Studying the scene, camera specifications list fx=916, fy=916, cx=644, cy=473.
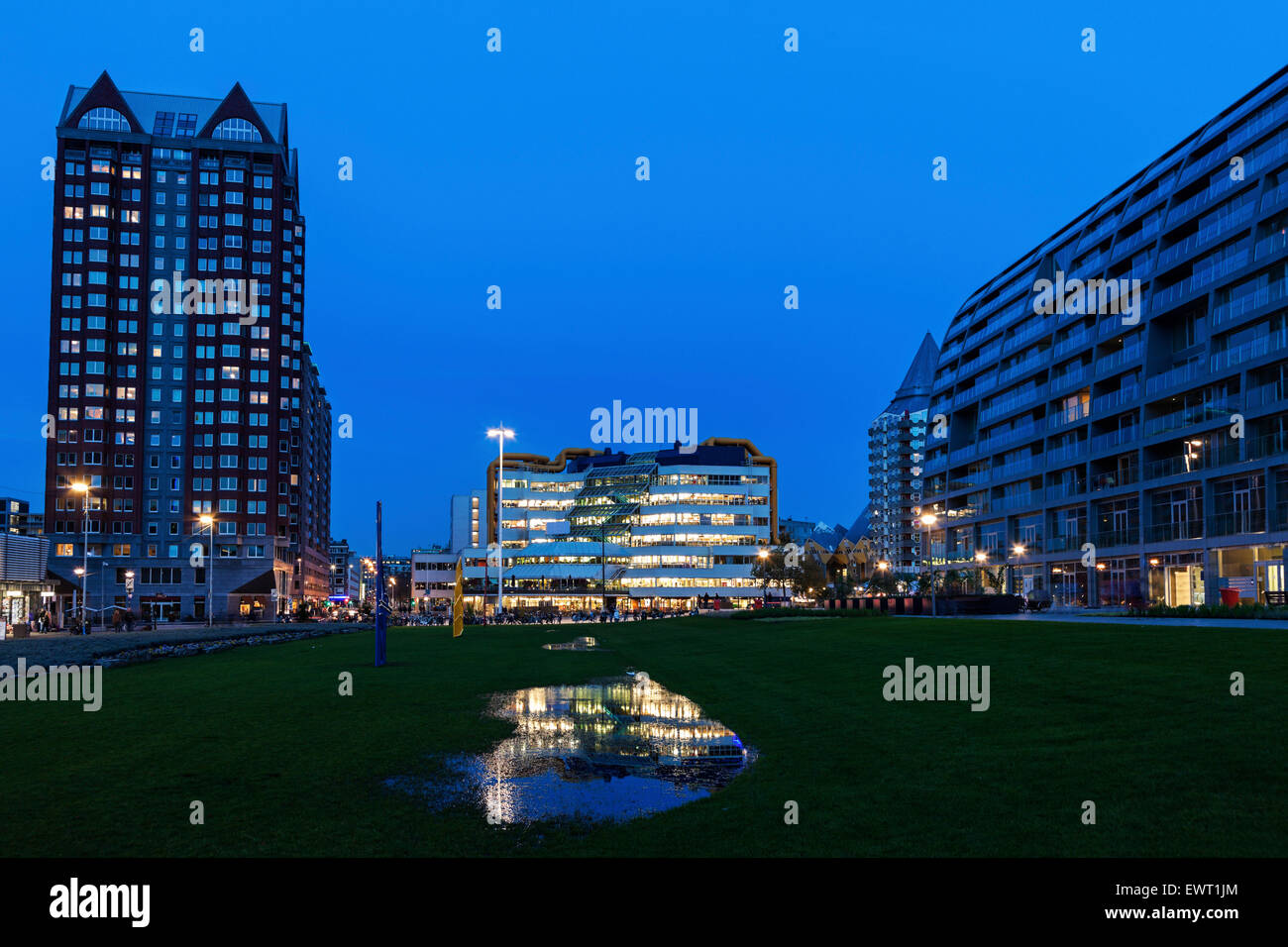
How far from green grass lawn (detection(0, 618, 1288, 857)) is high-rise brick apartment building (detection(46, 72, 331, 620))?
380 ft

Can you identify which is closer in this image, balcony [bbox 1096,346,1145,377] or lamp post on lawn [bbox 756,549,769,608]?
balcony [bbox 1096,346,1145,377]

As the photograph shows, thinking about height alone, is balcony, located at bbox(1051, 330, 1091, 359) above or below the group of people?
above

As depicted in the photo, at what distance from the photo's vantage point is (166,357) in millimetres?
128625

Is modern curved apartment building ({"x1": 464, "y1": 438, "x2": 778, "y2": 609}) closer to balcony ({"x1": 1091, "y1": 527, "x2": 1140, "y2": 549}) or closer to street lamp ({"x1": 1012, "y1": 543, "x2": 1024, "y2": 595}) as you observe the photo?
street lamp ({"x1": 1012, "y1": 543, "x2": 1024, "y2": 595})

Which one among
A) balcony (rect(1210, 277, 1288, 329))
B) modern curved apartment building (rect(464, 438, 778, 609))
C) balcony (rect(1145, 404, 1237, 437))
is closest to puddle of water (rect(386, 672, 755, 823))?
balcony (rect(1210, 277, 1288, 329))

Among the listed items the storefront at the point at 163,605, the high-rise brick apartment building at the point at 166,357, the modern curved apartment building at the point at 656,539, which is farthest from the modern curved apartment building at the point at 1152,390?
the storefront at the point at 163,605

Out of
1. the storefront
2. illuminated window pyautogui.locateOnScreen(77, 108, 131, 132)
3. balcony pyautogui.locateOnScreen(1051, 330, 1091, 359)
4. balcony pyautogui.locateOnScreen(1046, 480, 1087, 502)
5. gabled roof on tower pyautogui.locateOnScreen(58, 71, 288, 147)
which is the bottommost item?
the storefront

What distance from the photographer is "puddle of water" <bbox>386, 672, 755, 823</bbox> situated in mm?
10102

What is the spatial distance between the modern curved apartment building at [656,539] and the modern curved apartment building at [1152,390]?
6767 cm

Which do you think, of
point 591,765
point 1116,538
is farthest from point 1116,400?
point 591,765
